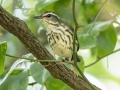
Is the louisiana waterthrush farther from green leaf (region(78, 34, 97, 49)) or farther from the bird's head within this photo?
green leaf (region(78, 34, 97, 49))

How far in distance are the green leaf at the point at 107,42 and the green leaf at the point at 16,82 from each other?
0.43 metres

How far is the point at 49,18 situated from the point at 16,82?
0.54 meters

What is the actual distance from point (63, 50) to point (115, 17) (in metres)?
0.38

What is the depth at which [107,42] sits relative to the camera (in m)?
2.25

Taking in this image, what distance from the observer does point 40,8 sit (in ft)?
7.57

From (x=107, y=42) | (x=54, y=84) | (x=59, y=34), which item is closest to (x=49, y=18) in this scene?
(x=59, y=34)

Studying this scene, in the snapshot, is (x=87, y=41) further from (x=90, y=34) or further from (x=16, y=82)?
(x=16, y=82)

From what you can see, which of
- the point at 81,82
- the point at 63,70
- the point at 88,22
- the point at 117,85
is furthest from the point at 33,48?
the point at 117,85

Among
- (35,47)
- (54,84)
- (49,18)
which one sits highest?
(49,18)

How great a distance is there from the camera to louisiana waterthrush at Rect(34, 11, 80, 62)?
7.66ft

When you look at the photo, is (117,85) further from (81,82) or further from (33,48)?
(33,48)

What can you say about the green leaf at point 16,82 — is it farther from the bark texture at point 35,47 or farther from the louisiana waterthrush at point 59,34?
the louisiana waterthrush at point 59,34

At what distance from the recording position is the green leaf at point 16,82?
80.1 inches

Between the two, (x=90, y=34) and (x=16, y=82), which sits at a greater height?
(x=90, y=34)
